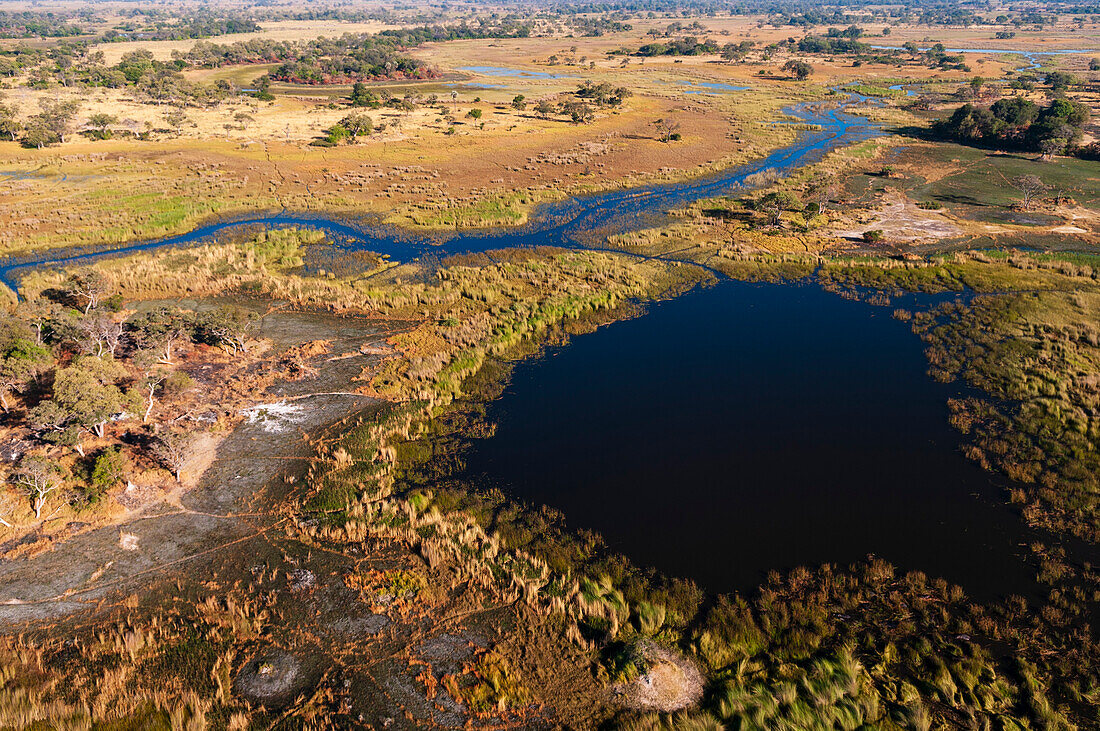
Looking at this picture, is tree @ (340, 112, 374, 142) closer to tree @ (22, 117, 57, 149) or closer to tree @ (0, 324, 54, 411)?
tree @ (22, 117, 57, 149)

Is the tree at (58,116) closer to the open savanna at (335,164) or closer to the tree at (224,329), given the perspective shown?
the open savanna at (335,164)

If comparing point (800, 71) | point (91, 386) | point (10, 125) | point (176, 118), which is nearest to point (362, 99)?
point (176, 118)

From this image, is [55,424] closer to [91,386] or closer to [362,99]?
[91,386]

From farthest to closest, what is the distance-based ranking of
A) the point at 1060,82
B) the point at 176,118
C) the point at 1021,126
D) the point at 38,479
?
the point at 1060,82
the point at 176,118
the point at 1021,126
the point at 38,479

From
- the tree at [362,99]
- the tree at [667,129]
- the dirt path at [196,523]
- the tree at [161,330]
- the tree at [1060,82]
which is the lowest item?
the dirt path at [196,523]

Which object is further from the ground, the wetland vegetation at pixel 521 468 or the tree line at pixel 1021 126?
the tree line at pixel 1021 126

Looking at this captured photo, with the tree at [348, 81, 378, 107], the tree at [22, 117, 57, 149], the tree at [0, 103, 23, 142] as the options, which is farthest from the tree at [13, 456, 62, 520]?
the tree at [348, 81, 378, 107]

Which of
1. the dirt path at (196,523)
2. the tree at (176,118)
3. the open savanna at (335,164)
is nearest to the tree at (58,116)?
the open savanna at (335,164)
